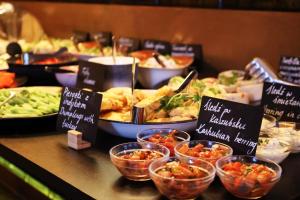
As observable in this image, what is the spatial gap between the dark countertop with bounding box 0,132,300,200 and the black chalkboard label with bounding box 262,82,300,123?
0.25m

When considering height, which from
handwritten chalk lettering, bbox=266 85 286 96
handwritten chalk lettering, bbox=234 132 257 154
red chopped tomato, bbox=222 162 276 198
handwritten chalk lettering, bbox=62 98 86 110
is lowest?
red chopped tomato, bbox=222 162 276 198

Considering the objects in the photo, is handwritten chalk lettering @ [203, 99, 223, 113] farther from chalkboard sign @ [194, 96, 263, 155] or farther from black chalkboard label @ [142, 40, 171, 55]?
black chalkboard label @ [142, 40, 171, 55]

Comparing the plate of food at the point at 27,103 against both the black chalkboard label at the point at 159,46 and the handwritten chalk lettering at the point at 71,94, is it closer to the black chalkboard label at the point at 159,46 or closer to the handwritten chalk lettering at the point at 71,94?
the handwritten chalk lettering at the point at 71,94

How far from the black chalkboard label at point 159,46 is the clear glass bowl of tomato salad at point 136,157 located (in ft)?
6.10

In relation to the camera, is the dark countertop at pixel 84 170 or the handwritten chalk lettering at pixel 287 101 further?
the handwritten chalk lettering at pixel 287 101

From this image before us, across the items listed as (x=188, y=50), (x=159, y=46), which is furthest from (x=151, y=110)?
(x=159, y=46)

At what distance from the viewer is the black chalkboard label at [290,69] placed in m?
2.28

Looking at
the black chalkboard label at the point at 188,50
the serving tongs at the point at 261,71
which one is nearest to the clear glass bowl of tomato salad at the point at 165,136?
the serving tongs at the point at 261,71

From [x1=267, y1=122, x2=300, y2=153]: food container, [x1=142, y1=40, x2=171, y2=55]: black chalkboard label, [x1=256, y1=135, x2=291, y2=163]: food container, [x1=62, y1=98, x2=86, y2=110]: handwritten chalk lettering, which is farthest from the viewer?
[x1=142, y1=40, x2=171, y2=55]: black chalkboard label

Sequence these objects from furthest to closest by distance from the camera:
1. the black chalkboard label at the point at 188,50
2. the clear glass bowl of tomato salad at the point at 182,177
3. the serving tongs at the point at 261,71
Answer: the black chalkboard label at the point at 188,50 < the serving tongs at the point at 261,71 < the clear glass bowl of tomato salad at the point at 182,177

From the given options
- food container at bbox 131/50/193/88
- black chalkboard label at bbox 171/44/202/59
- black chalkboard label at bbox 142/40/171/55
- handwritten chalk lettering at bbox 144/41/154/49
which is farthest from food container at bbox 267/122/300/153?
handwritten chalk lettering at bbox 144/41/154/49

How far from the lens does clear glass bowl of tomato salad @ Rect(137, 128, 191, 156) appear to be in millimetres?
1345

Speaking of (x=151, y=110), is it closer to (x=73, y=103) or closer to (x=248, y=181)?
(x=73, y=103)

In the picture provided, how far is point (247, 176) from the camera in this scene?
110 cm
